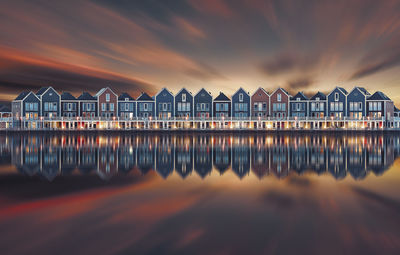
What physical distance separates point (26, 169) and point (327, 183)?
24.6 metres

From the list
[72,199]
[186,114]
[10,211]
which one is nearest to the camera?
[10,211]

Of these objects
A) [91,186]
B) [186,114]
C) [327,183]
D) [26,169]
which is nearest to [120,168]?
[91,186]

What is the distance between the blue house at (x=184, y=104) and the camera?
73.4 metres

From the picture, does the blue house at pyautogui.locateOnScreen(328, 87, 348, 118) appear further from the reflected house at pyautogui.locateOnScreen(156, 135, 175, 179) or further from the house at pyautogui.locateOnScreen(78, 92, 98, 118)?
the house at pyautogui.locateOnScreen(78, 92, 98, 118)

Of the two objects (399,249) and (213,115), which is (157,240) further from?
(213,115)

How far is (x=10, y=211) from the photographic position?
1322 cm

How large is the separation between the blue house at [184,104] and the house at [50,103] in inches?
1265

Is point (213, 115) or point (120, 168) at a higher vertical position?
point (213, 115)

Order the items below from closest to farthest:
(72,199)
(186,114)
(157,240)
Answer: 1. (157,240)
2. (72,199)
3. (186,114)

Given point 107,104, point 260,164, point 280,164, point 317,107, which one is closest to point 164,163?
point 260,164

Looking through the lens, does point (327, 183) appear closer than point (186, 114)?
Yes

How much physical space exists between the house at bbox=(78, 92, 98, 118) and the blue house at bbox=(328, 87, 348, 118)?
208 feet

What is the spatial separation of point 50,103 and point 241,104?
5159cm

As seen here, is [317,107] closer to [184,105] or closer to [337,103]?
[337,103]
